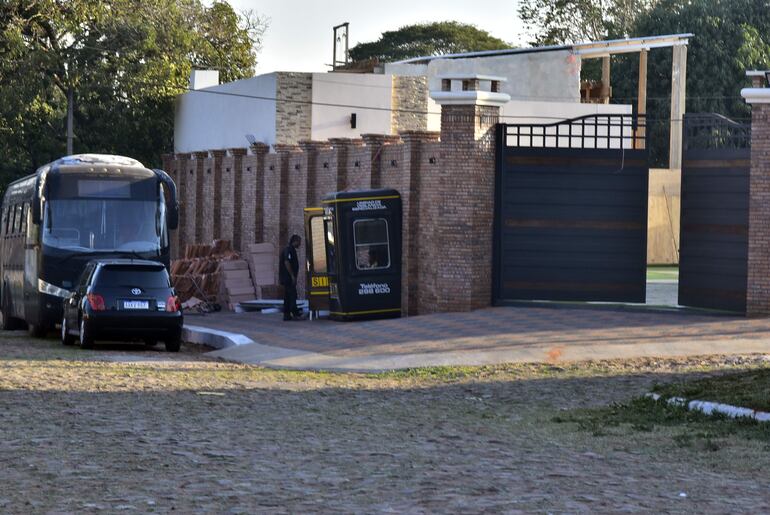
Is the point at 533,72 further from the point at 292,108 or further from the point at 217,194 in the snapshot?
the point at 217,194

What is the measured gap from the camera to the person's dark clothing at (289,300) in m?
28.0

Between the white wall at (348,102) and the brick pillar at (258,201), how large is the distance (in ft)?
9.62

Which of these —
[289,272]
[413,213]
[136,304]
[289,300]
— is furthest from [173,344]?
[413,213]

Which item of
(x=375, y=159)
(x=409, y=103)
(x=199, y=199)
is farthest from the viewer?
(x=199, y=199)

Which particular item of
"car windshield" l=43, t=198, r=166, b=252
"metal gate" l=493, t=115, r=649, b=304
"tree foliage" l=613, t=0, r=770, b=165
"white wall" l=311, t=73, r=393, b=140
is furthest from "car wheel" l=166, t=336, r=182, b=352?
"tree foliage" l=613, t=0, r=770, b=165

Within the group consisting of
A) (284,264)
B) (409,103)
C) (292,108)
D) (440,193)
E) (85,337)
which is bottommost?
(85,337)

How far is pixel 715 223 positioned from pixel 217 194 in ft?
67.9

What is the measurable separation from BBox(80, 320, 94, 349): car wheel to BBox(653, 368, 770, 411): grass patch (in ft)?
33.4

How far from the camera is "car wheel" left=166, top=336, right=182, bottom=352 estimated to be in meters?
22.7

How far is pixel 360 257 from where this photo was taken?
1081 inches

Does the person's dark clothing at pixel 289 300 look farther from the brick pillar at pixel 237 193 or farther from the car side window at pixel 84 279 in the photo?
the brick pillar at pixel 237 193

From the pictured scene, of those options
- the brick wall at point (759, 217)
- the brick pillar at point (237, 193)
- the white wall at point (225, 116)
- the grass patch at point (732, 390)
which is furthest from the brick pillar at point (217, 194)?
the grass patch at point (732, 390)

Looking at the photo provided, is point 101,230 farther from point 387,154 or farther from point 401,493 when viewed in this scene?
point 401,493

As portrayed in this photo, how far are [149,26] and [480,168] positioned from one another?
28.8m
